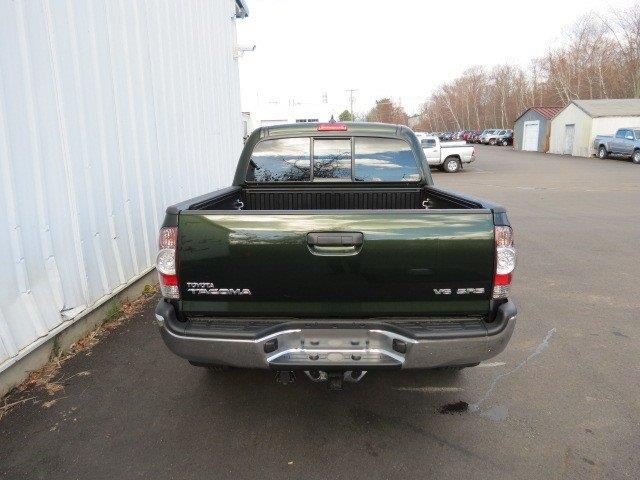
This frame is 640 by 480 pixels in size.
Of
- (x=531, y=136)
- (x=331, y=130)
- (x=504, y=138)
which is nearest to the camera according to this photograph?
(x=331, y=130)

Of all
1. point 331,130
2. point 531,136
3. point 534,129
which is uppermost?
point 534,129

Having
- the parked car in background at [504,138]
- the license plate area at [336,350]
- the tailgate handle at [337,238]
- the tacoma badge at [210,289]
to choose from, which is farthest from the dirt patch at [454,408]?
the parked car in background at [504,138]

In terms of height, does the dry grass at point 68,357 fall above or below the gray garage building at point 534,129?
below

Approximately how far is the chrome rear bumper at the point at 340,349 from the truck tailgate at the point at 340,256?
20cm

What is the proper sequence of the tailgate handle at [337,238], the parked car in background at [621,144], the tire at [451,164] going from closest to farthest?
the tailgate handle at [337,238], the tire at [451,164], the parked car in background at [621,144]

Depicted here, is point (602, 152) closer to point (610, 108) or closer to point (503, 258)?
point (610, 108)

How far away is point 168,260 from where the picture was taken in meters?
2.51

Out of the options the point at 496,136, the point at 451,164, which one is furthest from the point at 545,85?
the point at 451,164

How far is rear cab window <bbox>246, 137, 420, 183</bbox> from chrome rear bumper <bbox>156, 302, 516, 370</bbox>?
1.96 meters

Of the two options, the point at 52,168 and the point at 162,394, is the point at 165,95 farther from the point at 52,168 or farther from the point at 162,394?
the point at 162,394

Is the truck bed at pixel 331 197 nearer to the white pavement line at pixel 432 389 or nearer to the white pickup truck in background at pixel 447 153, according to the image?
the white pavement line at pixel 432 389

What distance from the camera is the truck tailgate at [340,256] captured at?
241cm

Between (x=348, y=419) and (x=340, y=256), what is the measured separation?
1227 millimetres

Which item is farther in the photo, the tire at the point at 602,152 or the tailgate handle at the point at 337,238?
the tire at the point at 602,152
